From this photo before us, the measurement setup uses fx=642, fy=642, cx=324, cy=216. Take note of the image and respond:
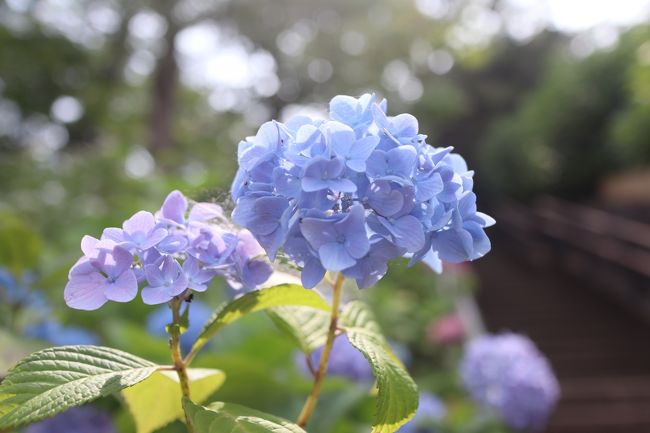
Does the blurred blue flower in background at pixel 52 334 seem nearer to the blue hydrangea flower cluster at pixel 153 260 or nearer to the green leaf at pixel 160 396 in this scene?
the green leaf at pixel 160 396

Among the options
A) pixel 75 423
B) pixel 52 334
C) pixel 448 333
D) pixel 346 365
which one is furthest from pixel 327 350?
pixel 448 333

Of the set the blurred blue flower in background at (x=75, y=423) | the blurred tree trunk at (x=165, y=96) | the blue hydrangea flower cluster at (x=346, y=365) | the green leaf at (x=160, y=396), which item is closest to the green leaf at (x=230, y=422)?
the green leaf at (x=160, y=396)

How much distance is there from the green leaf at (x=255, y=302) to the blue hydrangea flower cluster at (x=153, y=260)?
0.04m

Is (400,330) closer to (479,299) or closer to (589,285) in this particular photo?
(479,299)

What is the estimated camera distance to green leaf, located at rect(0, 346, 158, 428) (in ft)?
1.43

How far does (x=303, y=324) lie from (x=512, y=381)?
47.5 inches

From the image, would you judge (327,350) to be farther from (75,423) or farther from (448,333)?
(448,333)

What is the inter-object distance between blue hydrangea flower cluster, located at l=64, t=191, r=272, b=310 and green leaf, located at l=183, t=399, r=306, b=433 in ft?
0.29

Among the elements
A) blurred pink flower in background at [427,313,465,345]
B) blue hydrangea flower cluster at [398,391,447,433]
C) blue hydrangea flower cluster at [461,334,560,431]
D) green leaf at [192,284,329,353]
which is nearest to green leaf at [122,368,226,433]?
green leaf at [192,284,329,353]

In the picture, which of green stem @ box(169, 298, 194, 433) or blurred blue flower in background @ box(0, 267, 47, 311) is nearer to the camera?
green stem @ box(169, 298, 194, 433)

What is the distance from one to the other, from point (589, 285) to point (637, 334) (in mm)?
2004

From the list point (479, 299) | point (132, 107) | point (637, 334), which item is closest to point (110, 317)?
point (637, 334)

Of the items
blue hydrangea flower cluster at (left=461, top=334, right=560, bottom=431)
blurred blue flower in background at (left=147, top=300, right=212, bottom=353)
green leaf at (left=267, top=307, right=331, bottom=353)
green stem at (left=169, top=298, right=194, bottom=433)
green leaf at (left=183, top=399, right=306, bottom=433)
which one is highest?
blue hydrangea flower cluster at (left=461, top=334, right=560, bottom=431)

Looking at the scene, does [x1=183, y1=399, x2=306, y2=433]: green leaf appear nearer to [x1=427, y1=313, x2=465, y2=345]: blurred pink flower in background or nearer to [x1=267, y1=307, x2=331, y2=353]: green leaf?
[x1=267, y1=307, x2=331, y2=353]: green leaf
